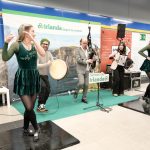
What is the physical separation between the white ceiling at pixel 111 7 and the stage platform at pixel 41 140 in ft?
10.5

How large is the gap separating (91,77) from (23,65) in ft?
5.94

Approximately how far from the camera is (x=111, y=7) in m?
6.39

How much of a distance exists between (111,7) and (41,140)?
528 cm

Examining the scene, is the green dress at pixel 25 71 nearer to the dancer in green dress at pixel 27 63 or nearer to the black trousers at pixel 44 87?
the dancer in green dress at pixel 27 63

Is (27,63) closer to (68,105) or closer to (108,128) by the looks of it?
(108,128)

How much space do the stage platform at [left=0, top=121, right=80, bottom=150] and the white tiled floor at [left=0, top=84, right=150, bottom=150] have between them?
123 millimetres

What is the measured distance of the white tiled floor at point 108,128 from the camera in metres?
2.51

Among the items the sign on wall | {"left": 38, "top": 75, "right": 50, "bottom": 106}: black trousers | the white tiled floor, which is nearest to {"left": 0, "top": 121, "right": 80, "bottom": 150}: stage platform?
the white tiled floor

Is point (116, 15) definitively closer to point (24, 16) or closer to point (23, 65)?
Answer: point (24, 16)

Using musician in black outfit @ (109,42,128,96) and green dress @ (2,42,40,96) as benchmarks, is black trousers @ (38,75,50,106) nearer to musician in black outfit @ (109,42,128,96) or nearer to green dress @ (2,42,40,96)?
green dress @ (2,42,40,96)

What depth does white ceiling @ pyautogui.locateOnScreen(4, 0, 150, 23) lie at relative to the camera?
5.15 m

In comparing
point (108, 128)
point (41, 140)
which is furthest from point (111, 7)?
point (41, 140)

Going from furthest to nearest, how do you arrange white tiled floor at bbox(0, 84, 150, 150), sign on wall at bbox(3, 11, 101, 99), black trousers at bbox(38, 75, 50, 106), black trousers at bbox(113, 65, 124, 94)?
black trousers at bbox(113, 65, 124, 94) < sign on wall at bbox(3, 11, 101, 99) < black trousers at bbox(38, 75, 50, 106) < white tiled floor at bbox(0, 84, 150, 150)

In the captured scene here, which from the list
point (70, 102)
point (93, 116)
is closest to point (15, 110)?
point (70, 102)
